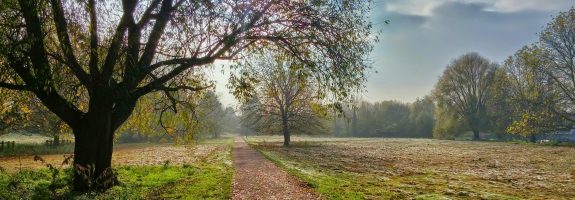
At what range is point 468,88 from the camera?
260 feet

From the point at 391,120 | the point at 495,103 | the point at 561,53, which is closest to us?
the point at 561,53

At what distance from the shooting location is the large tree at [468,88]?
77.8m

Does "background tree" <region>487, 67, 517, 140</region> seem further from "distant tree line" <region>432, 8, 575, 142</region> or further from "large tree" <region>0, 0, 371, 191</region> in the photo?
"large tree" <region>0, 0, 371, 191</region>

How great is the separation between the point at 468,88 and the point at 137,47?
75.8 meters

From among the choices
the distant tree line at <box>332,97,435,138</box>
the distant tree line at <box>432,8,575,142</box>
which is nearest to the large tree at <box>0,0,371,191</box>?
the distant tree line at <box>432,8,575,142</box>

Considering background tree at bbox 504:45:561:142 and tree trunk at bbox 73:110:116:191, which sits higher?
background tree at bbox 504:45:561:142

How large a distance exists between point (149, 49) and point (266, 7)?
4.53m

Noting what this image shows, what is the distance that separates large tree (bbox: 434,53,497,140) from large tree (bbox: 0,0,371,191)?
70414 millimetres

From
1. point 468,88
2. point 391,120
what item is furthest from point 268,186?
point 391,120

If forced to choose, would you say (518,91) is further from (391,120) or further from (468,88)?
(391,120)

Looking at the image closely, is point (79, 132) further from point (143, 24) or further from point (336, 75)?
point (336, 75)

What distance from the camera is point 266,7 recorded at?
538 inches

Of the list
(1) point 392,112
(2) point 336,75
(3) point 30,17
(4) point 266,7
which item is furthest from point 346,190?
(1) point 392,112

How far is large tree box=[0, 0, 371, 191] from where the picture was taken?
12.5 meters
